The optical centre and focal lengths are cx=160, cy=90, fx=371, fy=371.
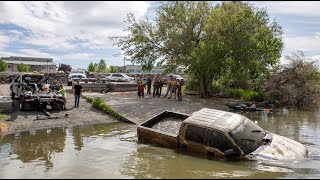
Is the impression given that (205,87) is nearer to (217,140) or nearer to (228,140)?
(217,140)

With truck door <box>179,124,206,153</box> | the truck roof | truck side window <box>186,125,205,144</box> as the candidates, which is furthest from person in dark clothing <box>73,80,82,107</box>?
truck side window <box>186,125,205,144</box>

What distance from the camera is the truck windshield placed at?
1138cm

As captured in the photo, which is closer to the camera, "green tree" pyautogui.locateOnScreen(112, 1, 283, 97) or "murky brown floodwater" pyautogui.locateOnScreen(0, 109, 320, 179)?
"murky brown floodwater" pyautogui.locateOnScreen(0, 109, 320, 179)

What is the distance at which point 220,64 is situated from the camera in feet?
95.7

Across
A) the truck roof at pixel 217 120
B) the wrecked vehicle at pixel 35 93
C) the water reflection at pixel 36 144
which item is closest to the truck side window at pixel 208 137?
the truck roof at pixel 217 120

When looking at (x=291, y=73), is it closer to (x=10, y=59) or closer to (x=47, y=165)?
(x=47, y=165)

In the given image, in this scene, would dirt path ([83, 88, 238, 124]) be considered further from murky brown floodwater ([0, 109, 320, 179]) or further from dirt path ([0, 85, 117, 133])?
murky brown floodwater ([0, 109, 320, 179])

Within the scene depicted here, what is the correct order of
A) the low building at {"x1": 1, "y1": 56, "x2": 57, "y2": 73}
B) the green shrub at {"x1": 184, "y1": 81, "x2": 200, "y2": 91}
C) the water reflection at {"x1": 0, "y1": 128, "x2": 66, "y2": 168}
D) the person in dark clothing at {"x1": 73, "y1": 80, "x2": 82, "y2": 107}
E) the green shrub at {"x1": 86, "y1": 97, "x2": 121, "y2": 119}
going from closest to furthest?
the water reflection at {"x1": 0, "y1": 128, "x2": 66, "y2": 168}
the green shrub at {"x1": 86, "y1": 97, "x2": 121, "y2": 119}
the person in dark clothing at {"x1": 73, "y1": 80, "x2": 82, "y2": 107}
the green shrub at {"x1": 184, "y1": 81, "x2": 200, "y2": 91}
the low building at {"x1": 1, "y1": 56, "x2": 57, "y2": 73}

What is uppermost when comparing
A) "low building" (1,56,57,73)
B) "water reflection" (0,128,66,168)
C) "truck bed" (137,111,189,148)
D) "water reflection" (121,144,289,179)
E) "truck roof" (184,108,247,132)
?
"low building" (1,56,57,73)

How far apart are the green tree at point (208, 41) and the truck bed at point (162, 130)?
13944 millimetres

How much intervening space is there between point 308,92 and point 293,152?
22.1 meters

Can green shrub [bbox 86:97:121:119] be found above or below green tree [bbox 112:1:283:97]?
below

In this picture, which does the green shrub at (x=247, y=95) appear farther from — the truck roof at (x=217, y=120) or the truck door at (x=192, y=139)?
the truck door at (x=192, y=139)

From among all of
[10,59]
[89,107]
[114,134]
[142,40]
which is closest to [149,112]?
[89,107]
